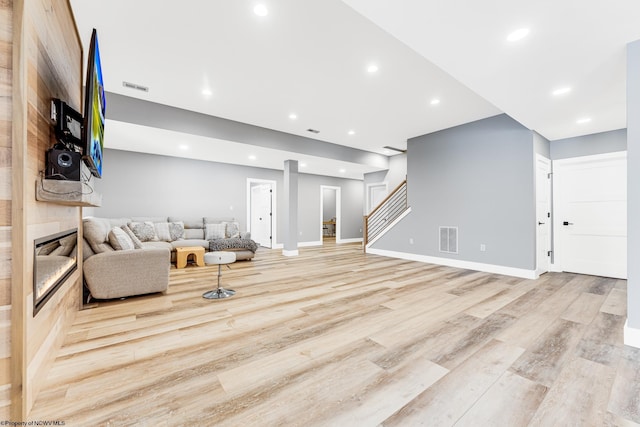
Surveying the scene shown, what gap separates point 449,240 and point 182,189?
6.43m

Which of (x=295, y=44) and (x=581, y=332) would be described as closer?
(x=581, y=332)

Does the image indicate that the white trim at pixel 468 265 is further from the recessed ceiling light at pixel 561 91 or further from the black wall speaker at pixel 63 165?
the black wall speaker at pixel 63 165

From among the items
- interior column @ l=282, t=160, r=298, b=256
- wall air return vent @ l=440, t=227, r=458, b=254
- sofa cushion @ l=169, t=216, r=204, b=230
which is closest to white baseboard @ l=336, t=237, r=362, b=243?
interior column @ l=282, t=160, r=298, b=256

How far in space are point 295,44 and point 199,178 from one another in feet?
17.1

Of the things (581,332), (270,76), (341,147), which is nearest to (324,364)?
(581,332)

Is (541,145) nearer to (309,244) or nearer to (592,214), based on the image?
(592,214)

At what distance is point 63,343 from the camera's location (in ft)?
6.70

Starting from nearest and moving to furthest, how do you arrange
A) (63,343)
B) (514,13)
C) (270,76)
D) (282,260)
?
(514,13), (63,343), (270,76), (282,260)

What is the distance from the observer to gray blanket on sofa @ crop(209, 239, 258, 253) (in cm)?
556

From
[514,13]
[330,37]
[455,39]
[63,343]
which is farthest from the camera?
[330,37]

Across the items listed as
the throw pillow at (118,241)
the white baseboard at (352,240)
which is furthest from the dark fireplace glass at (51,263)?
the white baseboard at (352,240)

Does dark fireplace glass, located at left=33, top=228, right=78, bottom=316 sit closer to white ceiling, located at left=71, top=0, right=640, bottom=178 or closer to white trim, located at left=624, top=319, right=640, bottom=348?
white ceiling, located at left=71, top=0, right=640, bottom=178

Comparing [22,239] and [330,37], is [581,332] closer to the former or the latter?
[330,37]

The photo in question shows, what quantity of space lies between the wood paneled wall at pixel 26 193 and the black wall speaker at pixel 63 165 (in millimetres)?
38
